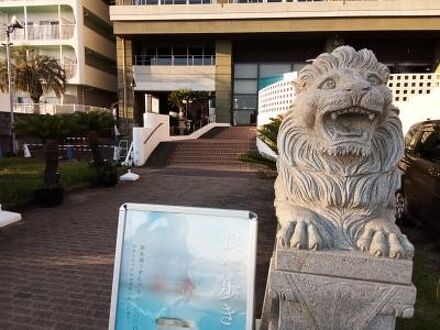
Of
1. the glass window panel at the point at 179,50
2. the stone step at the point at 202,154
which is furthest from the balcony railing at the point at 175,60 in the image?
the stone step at the point at 202,154

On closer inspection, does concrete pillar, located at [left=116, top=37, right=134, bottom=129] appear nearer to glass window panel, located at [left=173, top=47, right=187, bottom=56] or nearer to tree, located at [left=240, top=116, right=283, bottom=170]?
glass window panel, located at [left=173, top=47, right=187, bottom=56]

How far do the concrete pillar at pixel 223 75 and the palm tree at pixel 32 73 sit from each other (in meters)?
10.8

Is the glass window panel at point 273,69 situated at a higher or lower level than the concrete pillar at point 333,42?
lower

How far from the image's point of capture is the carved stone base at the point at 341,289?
2.15 metres

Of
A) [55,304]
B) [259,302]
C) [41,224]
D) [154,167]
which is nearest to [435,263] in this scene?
[259,302]

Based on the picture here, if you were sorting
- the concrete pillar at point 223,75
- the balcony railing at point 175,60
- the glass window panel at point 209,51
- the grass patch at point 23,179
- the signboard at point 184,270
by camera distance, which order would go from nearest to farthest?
the signboard at point 184,270, the grass patch at point 23,179, the concrete pillar at point 223,75, the balcony railing at point 175,60, the glass window panel at point 209,51

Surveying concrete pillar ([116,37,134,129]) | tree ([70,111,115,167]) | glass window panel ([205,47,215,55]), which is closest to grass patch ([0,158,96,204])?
tree ([70,111,115,167])

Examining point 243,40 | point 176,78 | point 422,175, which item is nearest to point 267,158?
point 422,175

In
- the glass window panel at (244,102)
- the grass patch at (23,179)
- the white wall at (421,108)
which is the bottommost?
the grass patch at (23,179)

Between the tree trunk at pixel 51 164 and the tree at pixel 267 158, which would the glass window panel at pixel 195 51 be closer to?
the tree trunk at pixel 51 164

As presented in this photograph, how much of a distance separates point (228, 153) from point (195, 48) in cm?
1393

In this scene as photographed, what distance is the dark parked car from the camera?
4.96m

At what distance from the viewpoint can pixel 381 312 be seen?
2.19 m

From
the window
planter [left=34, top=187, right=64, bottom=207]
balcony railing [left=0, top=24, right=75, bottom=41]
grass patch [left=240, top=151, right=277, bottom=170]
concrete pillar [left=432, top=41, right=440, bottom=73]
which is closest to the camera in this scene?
the window
